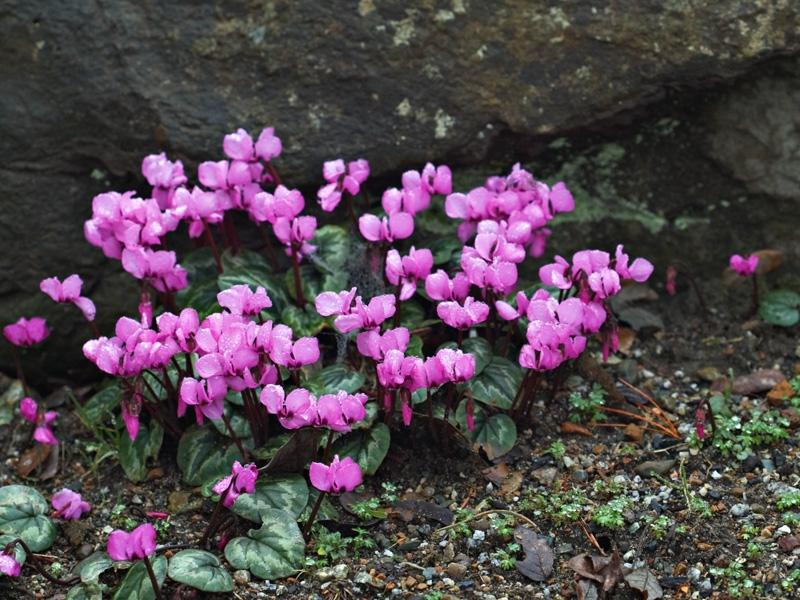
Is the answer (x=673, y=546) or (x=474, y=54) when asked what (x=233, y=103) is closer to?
(x=474, y=54)

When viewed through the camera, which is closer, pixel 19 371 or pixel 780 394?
pixel 780 394

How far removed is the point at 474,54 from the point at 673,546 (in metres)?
1.75

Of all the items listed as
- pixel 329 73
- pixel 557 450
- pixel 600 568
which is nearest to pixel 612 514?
pixel 600 568

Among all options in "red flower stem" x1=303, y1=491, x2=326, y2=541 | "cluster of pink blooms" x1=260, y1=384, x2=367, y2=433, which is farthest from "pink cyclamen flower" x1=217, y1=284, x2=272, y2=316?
"red flower stem" x1=303, y1=491, x2=326, y2=541

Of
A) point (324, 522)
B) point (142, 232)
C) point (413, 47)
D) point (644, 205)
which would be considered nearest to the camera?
point (324, 522)

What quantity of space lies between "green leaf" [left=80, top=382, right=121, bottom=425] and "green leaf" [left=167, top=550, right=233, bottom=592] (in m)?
0.84

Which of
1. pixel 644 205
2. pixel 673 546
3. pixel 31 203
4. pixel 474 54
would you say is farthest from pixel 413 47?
pixel 673 546

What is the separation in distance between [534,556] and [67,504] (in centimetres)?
132

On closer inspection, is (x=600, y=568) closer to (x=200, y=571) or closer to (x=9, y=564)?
(x=200, y=571)

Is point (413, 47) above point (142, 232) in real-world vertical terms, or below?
above

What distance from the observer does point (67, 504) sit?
330 cm

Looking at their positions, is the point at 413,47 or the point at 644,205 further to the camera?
the point at 644,205

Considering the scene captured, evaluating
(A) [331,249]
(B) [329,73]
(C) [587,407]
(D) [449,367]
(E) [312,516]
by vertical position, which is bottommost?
(C) [587,407]

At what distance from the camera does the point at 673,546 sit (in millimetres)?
2988
